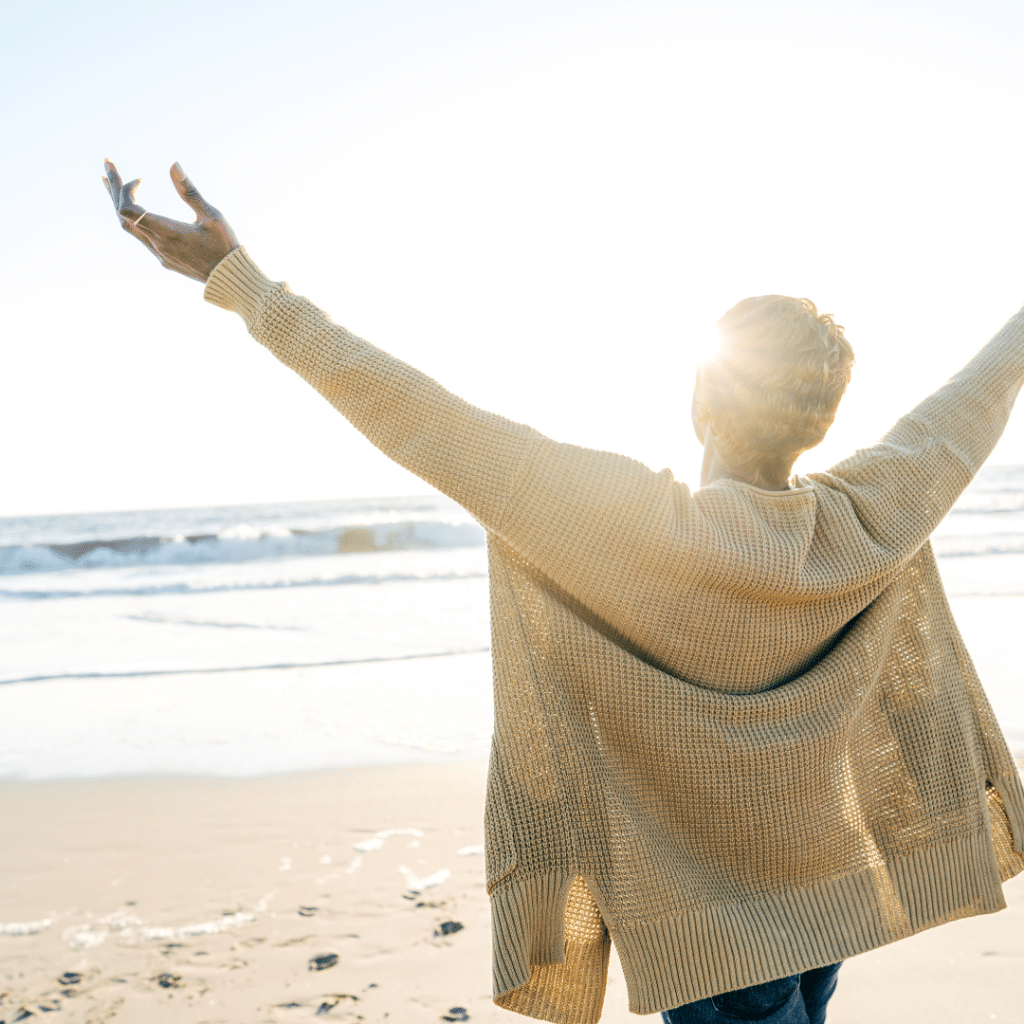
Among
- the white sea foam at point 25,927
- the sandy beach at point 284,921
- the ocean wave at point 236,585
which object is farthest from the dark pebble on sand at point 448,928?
the ocean wave at point 236,585

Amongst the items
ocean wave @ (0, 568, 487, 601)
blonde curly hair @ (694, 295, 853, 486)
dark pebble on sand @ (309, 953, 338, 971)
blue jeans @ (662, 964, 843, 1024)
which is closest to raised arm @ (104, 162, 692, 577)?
blonde curly hair @ (694, 295, 853, 486)

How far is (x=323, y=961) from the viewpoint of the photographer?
2.72 metres

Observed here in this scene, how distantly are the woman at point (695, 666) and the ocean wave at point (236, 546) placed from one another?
2091cm

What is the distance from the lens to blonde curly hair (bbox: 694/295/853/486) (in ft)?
4.29

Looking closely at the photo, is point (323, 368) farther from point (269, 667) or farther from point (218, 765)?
point (269, 667)

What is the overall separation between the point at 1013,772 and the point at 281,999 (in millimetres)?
2200

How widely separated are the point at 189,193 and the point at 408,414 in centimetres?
51

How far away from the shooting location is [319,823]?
12.8 feet

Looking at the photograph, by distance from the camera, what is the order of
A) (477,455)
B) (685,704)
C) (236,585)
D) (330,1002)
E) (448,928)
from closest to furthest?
1. (477,455)
2. (685,704)
3. (330,1002)
4. (448,928)
5. (236,585)

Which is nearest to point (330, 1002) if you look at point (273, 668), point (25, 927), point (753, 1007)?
point (25, 927)

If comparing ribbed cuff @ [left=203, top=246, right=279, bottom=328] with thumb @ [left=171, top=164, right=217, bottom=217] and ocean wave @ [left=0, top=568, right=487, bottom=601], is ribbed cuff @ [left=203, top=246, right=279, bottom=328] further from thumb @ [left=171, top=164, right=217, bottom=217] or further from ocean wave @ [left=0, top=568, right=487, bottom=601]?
ocean wave @ [left=0, top=568, right=487, bottom=601]

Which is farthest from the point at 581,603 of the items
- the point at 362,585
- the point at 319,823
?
the point at 362,585

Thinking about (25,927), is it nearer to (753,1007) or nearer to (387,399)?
(753,1007)

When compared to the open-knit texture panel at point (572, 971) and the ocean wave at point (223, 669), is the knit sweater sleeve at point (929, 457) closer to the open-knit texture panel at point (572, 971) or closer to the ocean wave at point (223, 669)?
the open-knit texture panel at point (572, 971)
